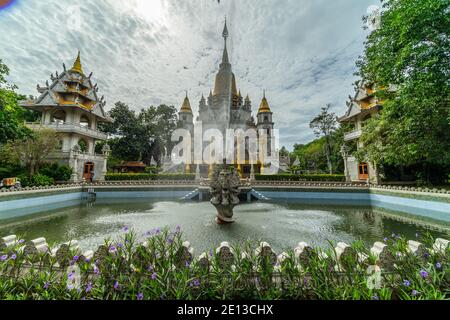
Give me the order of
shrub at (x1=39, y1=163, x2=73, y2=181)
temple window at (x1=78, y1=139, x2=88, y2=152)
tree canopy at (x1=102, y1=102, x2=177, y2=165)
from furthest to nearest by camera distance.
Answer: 1. tree canopy at (x1=102, y1=102, x2=177, y2=165)
2. temple window at (x1=78, y1=139, x2=88, y2=152)
3. shrub at (x1=39, y1=163, x2=73, y2=181)

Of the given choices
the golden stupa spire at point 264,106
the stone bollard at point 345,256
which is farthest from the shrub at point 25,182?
the golden stupa spire at point 264,106

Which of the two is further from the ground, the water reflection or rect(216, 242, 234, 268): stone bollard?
rect(216, 242, 234, 268): stone bollard

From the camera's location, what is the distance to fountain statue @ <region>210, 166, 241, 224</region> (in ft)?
27.3

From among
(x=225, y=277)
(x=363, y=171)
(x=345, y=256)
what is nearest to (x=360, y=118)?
(x=363, y=171)

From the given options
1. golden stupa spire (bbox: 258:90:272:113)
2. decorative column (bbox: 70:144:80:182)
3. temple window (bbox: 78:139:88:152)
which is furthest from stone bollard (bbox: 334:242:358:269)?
golden stupa spire (bbox: 258:90:272:113)

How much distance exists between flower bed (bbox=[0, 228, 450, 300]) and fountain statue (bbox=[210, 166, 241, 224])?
17.6 ft

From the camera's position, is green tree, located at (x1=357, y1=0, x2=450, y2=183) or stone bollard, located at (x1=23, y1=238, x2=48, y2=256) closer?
stone bollard, located at (x1=23, y1=238, x2=48, y2=256)

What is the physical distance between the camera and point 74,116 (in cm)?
2325

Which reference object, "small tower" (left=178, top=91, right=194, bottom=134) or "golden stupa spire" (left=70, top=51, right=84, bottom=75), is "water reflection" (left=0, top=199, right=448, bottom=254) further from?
"small tower" (left=178, top=91, right=194, bottom=134)

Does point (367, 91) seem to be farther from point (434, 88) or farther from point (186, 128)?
point (186, 128)

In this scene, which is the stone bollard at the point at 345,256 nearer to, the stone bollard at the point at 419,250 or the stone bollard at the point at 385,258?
the stone bollard at the point at 385,258

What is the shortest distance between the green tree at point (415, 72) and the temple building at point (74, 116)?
27661mm

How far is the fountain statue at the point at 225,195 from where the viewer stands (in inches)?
327
